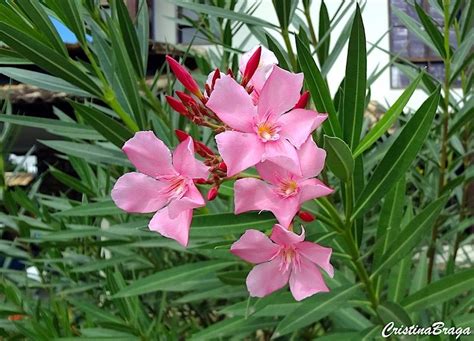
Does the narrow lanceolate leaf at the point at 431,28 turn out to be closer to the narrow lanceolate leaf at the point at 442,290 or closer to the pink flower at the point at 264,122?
the narrow lanceolate leaf at the point at 442,290

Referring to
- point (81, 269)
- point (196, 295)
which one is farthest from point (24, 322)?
point (196, 295)

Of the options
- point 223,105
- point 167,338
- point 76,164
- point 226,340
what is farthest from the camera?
point 76,164

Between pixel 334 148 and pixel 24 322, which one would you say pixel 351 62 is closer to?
pixel 334 148

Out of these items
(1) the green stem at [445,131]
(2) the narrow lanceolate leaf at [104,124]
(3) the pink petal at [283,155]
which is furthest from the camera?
(1) the green stem at [445,131]

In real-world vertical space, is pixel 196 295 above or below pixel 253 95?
below

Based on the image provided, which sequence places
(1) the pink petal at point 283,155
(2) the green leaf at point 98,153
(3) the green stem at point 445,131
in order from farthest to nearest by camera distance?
(3) the green stem at point 445,131, (2) the green leaf at point 98,153, (1) the pink petal at point 283,155

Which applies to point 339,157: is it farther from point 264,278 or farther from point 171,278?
point 171,278

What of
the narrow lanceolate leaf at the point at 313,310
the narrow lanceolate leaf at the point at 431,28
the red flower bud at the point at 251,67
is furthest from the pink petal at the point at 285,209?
the narrow lanceolate leaf at the point at 431,28
